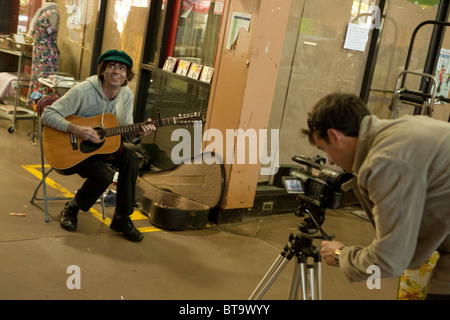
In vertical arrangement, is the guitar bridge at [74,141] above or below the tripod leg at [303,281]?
above

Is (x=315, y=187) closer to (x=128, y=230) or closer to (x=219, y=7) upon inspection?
(x=128, y=230)

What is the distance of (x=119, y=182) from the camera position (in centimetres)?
415

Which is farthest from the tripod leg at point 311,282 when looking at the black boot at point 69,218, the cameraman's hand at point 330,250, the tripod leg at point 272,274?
the black boot at point 69,218

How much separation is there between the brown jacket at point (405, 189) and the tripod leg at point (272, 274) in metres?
0.55

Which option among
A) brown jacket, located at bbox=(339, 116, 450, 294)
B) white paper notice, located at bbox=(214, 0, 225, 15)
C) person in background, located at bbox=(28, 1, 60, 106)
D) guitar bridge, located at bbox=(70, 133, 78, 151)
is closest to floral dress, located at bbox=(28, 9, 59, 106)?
person in background, located at bbox=(28, 1, 60, 106)

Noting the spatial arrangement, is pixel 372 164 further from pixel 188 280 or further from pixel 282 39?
pixel 282 39

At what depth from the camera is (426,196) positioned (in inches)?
75.7

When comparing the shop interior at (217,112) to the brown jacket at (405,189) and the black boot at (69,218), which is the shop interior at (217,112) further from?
the brown jacket at (405,189)

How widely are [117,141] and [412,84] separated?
14.0 feet

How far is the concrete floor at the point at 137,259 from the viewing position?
3.29m
